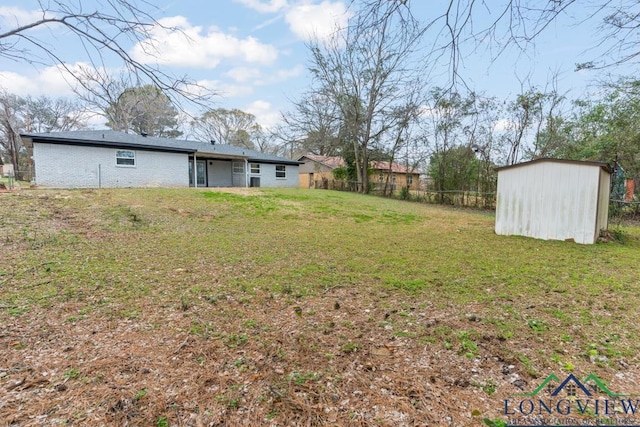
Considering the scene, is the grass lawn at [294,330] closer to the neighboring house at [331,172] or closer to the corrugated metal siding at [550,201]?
the corrugated metal siding at [550,201]

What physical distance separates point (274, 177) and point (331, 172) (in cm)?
687

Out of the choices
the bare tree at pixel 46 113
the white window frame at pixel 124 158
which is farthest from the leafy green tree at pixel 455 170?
the bare tree at pixel 46 113

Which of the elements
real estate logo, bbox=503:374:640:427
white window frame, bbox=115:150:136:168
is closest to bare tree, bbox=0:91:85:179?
white window frame, bbox=115:150:136:168

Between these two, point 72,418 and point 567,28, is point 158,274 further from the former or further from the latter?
Answer: point 567,28

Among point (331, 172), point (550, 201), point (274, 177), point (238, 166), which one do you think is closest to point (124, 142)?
point (238, 166)

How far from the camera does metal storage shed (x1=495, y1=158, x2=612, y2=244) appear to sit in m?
6.58

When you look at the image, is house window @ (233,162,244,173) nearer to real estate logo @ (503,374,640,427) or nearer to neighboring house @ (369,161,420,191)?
neighboring house @ (369,161,420,191)

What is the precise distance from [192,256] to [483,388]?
4350mm

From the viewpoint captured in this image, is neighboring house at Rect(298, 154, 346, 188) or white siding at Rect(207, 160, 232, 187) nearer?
white siding at Rect(207, 160, 232, 187)

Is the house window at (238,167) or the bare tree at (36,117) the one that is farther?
the bare tree at (36,117)

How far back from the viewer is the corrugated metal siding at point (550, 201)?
260 inches

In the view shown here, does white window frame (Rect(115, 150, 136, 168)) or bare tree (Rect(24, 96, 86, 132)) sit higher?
bare tree (Rect(24, 96, 86, 132))

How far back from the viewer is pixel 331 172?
2584cm

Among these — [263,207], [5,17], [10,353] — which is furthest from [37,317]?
[263,207]
